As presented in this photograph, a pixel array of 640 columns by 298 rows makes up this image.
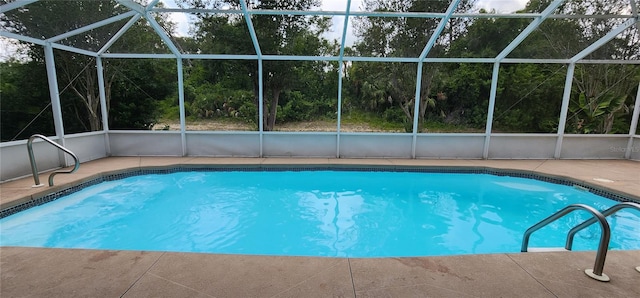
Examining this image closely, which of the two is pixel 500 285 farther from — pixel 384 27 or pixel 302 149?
pixel 384 27

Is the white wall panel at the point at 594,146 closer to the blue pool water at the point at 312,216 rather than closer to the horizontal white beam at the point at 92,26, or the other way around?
the blue pool water at the point at 312,216

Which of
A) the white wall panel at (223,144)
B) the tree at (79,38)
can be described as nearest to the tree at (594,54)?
the white wall panel at (223,144)

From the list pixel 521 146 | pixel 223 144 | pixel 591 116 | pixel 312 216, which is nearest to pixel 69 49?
pixel 223 144

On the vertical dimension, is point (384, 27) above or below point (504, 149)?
above

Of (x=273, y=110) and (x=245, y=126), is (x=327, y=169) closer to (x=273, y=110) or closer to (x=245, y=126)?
(x=273, y=110)

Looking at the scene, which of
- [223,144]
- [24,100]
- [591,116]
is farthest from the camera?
[591,116]

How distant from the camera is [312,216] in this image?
4.61 m

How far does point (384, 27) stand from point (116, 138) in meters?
7.09

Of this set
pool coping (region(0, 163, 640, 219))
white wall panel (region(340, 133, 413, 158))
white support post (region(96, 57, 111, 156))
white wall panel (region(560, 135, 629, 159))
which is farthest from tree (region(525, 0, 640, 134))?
white support post (region(96, 57, 111, 156))

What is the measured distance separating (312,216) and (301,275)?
8.45 ft

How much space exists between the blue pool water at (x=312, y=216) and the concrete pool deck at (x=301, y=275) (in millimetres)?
1376

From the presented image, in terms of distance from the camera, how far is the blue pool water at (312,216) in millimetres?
3707

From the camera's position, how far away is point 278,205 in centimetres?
496

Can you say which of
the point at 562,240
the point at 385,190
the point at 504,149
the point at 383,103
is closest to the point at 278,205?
the point at 385,190
